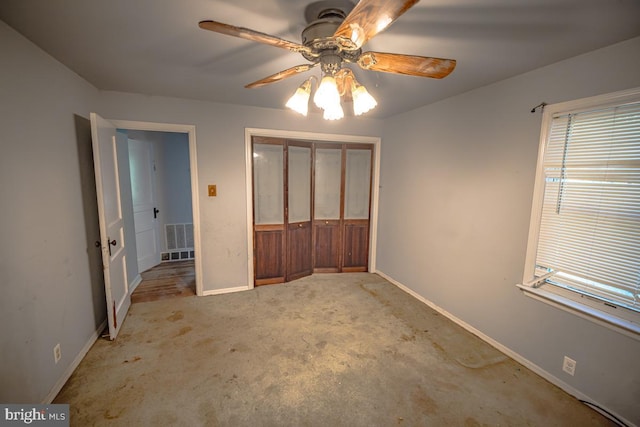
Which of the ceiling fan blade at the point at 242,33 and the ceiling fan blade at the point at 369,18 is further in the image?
the ceiling fan blade at the point at 242,33

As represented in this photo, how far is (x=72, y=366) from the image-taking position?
6.43 ft

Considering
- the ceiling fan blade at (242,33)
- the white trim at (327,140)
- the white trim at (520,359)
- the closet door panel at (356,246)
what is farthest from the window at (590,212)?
the closet door panel at (356,246)

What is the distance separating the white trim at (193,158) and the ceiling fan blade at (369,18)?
248 centimetres

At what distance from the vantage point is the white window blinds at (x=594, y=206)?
1607 millimetres

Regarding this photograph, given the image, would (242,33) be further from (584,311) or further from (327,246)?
(327,246)

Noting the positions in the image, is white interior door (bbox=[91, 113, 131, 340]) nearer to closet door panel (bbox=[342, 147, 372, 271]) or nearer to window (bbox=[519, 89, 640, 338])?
closet door panel (bbox=[342, 147, 372, 271])

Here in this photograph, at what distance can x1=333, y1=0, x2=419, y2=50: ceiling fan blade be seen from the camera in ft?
2.74

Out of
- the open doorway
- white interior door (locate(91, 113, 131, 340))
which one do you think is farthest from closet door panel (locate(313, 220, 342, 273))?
white interior door (locate(91, 113, 131, 340))

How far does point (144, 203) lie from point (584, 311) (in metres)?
5.19

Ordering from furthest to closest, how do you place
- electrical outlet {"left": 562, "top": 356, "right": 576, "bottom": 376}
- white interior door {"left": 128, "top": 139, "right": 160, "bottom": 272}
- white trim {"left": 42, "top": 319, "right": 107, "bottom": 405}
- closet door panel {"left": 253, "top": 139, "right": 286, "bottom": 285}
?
white interior door {"left": 128, "top": 139, "right": 160, "bottom": 272}, closet door panel {"left": 253, "top": 139, "right": 286, "bottom": 285}, electrical outlet {"left": 562, "top": 356, "right": 576, "bottom": 376}, white trim {"left": 42, "top": 319, "right": 107, "bottom": 405}

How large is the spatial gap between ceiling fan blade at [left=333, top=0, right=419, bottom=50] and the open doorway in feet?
11.3

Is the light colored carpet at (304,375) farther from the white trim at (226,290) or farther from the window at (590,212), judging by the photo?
the window at (590,212)

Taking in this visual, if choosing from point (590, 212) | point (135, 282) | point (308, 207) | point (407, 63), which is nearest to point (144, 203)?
point (135, 282)

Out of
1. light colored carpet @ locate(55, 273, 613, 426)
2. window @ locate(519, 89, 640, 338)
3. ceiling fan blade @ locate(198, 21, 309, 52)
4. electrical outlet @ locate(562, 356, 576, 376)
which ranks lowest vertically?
light colored carpet @ locate(55, 273, 613, 426)
